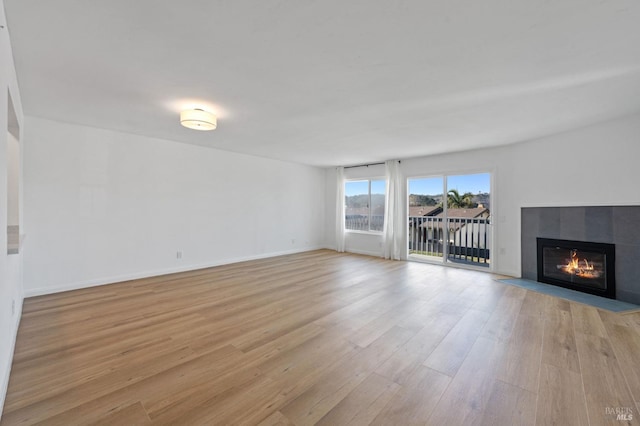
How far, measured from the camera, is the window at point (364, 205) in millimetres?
6926

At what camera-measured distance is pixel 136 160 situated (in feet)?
14.3

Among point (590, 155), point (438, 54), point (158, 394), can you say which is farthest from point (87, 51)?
point (590, 155)

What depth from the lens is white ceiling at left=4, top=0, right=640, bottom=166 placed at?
5.24 ft

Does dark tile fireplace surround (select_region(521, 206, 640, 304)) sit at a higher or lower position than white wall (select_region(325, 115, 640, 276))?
lower

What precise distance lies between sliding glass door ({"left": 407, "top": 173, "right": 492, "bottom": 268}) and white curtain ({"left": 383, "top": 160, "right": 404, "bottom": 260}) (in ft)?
0.89

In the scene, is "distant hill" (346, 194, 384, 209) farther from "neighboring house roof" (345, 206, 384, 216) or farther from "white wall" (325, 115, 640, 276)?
"white wall" (325, 115, 640, 276)

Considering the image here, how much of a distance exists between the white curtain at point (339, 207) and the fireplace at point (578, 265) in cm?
429

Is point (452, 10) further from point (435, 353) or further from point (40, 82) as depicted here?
point (40, 82)

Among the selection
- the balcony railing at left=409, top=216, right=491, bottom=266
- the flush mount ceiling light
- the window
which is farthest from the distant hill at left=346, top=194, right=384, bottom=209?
the flush mount ceiling light

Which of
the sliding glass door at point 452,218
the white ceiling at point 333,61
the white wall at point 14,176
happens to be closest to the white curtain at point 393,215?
the sliding glass door at point 452,218

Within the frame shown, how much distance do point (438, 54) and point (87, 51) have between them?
272cm

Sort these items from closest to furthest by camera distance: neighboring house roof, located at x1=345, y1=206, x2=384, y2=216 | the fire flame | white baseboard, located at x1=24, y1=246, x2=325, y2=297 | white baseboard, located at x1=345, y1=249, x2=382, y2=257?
white baseboard, located at x1=24, y1=246, x2=325, y2=297 < the fire flame < white baseboard, located at x1=345, y1=249, x2=382, y2=257 < neighboring house roof, located at x1=345, y1=206, x2=384, y2=216

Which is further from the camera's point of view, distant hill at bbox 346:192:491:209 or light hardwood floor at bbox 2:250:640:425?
distant hill at bbox 346:192:491:209

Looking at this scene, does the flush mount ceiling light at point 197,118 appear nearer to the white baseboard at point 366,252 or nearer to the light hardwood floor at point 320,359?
the light hardwood floor at point 320,359
